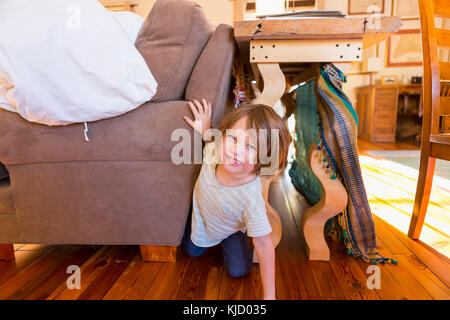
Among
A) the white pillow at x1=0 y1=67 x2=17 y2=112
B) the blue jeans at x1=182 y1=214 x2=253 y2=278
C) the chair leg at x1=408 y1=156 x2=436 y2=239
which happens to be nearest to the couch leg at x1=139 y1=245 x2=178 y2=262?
the blue jeans at x1=182 y1=214 x2=253 y2=278

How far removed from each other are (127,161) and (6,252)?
54 cm

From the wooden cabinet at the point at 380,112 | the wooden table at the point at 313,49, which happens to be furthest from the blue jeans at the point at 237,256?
the wooden cabinet at the point at 380,112

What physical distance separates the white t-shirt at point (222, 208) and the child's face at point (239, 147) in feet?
0.26

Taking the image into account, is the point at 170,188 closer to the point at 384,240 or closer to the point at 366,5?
the point at 384,240

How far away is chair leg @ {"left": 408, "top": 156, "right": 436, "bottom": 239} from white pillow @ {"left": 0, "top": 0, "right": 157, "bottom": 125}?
3.13ft

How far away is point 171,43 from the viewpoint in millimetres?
794

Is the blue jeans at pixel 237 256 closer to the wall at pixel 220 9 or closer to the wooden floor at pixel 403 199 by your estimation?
the wooden floor at pixel 403 199

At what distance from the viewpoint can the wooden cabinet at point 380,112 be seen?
346 cm

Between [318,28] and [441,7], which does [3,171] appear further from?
[441,7]

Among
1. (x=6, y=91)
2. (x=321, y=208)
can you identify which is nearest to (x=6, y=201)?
(x=6, y=91)

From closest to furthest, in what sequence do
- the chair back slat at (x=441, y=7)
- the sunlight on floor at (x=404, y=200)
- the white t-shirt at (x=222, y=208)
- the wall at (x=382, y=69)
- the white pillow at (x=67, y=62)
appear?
the white pillow at (x=67, y=62)
the white t-shirt at (x=222, y=208)
the chair back slat at (x=441, y=7)
the sunlight on floor at (x=404, y=200)
the wall at (x=382, y=69)

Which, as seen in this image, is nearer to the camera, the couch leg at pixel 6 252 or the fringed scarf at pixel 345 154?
the fringed scarf at pixel 345 154

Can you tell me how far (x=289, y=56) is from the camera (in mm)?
810
